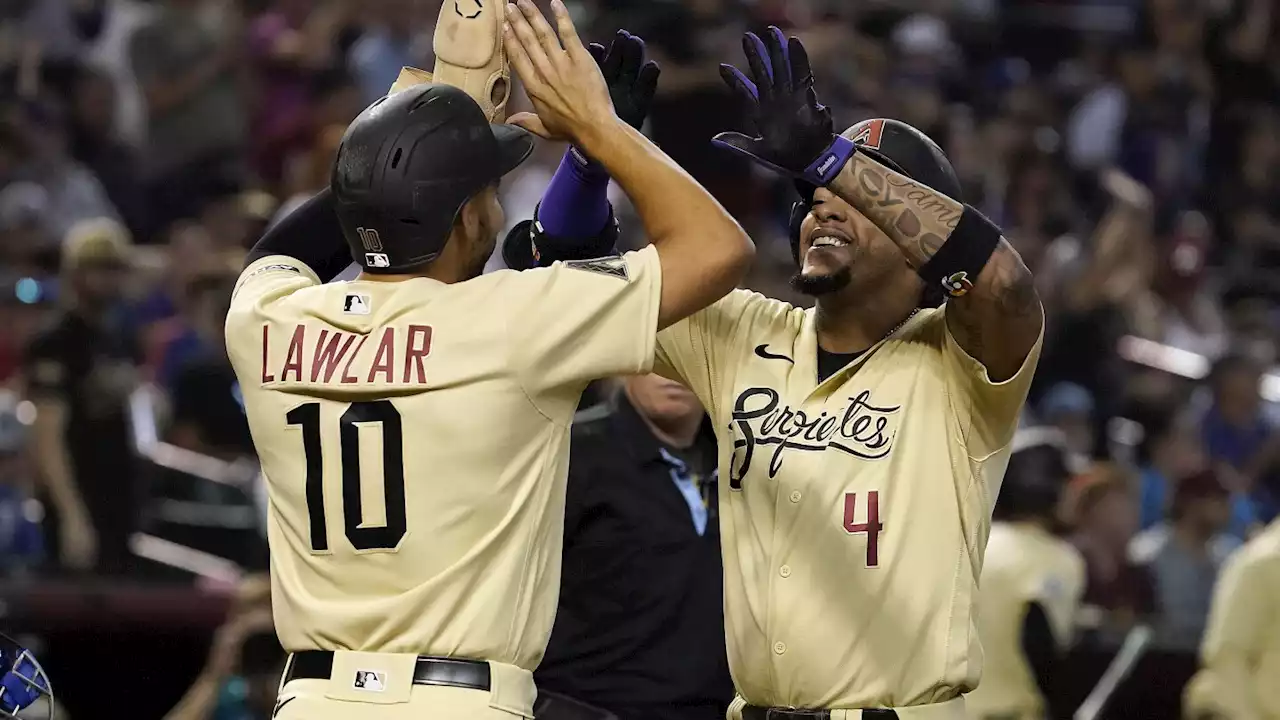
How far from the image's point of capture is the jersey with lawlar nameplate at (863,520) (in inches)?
154

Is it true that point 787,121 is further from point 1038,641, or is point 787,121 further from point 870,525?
point 1038,641

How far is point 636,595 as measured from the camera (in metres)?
4.71

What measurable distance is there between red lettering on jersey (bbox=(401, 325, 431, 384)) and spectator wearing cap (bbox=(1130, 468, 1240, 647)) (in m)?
5.72

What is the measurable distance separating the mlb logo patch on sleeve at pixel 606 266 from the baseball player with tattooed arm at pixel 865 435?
41cm

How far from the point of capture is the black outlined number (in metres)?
3.45

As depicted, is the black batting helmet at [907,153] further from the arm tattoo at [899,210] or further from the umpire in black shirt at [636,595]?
the umpire in black shirt at [636,595]

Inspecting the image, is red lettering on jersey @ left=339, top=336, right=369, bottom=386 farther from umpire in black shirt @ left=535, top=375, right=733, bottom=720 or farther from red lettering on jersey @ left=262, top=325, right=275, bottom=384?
umpire in black shirt @ left=535, top=375, right=733, bottom=720

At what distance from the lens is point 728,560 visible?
4.12m

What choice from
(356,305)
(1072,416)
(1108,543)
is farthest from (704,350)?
(1072,416)

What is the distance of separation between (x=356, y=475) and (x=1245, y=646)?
4.40 metres

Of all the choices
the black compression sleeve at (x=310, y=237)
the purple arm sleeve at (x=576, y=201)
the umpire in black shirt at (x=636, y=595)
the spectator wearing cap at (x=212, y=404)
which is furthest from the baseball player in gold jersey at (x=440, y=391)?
the spectator wearing cap at (x=212, y=404)

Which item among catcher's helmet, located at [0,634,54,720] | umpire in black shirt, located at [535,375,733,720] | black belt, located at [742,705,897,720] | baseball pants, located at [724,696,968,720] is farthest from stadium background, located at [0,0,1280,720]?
baseball pants, located at [724,696,968,720]

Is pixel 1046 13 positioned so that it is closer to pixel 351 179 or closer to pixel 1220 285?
pixel 1220 285

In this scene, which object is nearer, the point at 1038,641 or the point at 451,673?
the point at 451,673
